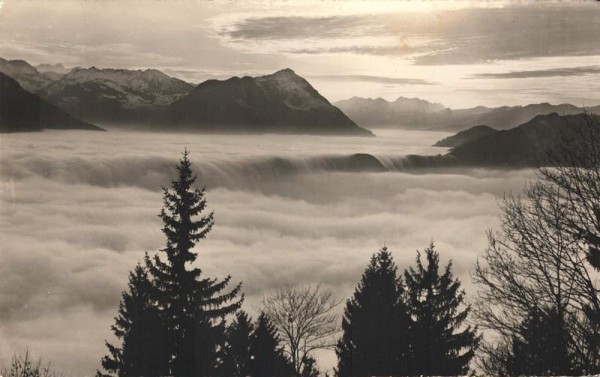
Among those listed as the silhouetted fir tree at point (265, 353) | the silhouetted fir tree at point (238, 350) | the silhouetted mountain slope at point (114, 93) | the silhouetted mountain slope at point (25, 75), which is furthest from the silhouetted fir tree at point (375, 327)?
the silhouetted mountain slope at point (25, 75)

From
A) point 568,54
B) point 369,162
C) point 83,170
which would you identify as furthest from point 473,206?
point 83,170

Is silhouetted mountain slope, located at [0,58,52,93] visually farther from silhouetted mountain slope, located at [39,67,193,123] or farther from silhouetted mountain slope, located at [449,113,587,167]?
silhouetted mountain slope, located at [449,113,587,167]

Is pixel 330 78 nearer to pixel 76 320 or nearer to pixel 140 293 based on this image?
pixel 140 293

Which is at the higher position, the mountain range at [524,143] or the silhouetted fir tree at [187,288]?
the mountain range at [524,143]

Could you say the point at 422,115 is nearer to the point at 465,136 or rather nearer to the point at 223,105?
the point at 465,136

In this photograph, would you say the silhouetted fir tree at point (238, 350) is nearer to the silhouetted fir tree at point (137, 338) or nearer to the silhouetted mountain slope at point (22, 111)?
the silhouetted fir tree at point (137, 338)

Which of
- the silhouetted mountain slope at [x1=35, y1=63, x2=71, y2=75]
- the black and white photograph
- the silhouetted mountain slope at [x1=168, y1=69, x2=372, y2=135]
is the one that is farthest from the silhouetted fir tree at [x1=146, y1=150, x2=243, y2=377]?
the silhouetted mountain slope at [x1=35, y1=63, x2=71, y2=75]
